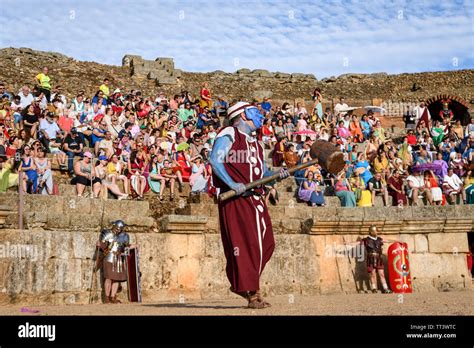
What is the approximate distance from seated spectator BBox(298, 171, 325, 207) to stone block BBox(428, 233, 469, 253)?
225 cm

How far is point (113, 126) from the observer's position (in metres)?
16.5

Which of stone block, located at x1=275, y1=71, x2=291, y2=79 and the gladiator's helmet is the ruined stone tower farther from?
the gladiator's helmet

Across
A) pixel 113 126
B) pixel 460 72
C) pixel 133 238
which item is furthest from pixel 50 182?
pixel 460 72

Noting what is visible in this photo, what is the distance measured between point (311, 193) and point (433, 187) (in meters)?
3.02

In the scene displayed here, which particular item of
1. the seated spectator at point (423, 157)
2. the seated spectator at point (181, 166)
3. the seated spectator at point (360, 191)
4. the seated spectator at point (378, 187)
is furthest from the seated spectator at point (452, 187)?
the seated spectator at point (181, 166)

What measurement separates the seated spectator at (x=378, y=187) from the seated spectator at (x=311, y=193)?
121 cm

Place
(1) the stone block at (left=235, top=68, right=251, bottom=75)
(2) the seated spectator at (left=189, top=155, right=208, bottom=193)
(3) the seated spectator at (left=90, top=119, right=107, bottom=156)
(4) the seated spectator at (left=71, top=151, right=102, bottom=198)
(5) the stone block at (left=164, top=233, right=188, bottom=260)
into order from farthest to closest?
(1) the stone block at (left=235, top=68, right=251, bottom=75), (3) the seated spectator at (left=90, top=119, right=107, bottom=156), (2) the seated spectator at (left=189, top=155, right=208, bottom=193), (4) the seated spectator at (left=71, top=151, right=102, bottom=198), (5) the stone block at (left=164, top=233, right=188, bottom=260)

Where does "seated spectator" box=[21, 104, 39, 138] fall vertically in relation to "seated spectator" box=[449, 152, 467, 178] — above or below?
above

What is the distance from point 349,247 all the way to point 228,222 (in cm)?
517

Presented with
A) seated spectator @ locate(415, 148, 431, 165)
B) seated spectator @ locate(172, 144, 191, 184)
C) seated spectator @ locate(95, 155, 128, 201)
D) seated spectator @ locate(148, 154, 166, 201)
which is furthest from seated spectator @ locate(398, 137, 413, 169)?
seated spectator @ locate(95, 155, 128, 201)

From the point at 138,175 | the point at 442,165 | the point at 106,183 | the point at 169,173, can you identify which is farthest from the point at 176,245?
the point at 442,165

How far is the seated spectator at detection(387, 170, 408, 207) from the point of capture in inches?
589
